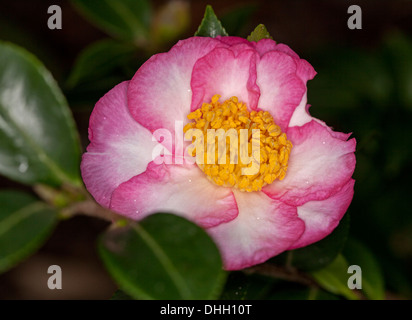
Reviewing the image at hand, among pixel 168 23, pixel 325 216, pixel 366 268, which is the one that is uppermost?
pixel 168 23

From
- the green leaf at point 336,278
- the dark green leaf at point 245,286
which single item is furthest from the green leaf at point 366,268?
the dark green leaf at point 245,286

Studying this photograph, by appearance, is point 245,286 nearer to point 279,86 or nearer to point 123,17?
point 279,86

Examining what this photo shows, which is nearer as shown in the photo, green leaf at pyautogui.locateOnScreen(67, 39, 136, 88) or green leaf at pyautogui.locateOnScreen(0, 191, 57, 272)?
green leaf at pyautogui.locateOnScreen(0, 191, 57, 272)

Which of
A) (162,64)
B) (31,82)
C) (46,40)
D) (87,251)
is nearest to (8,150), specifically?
(31,82)

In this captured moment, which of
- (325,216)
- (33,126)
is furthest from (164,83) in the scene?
(325,216)

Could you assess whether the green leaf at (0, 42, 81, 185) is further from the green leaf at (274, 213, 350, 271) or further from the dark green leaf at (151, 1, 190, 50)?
the dark green leaf at (151, 1, 190, 50)

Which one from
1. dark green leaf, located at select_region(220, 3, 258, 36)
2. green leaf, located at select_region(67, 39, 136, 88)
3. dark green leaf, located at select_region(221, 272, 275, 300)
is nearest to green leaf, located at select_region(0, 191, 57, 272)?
dark green leaf, located at select_region(221, 272, 275, 300)

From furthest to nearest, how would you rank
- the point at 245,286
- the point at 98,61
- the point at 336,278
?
the point at 98,61, the point at 336,278, the point at 245,286
